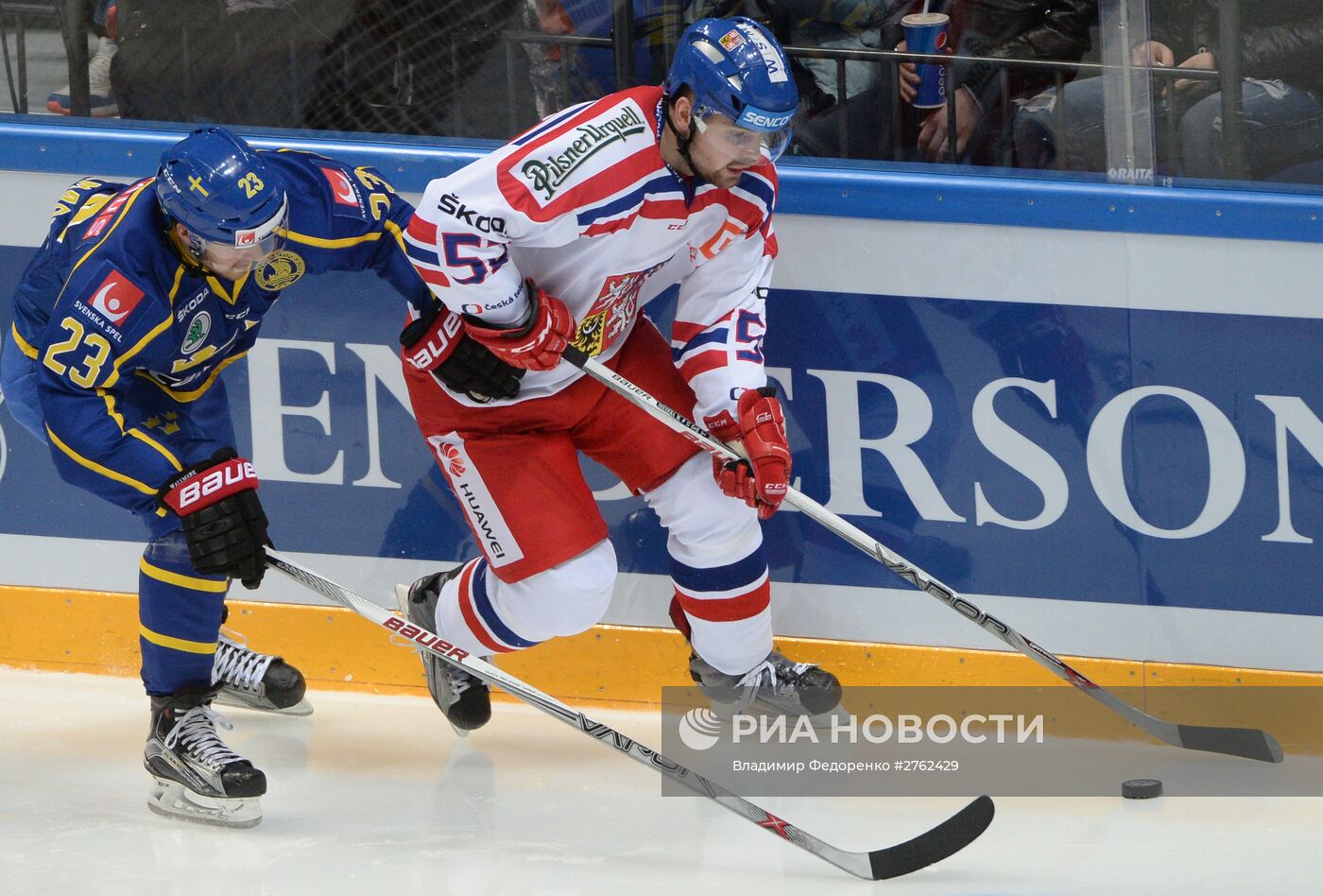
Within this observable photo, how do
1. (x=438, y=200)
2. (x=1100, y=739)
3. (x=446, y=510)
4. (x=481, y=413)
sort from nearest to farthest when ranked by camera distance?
(x=438, y=200), (x=481, y=413), (x=1100, y=739), (x=446, y=510)

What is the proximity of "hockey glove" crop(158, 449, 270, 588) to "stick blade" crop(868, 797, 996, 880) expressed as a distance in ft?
3.95

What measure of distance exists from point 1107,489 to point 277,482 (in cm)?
182

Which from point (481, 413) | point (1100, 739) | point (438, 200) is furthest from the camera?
point (1100, 739)

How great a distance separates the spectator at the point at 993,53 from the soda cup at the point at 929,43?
2 centimetres

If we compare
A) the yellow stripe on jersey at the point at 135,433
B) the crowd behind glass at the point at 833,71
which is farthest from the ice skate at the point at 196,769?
the crowd behind glass at the point at 833,71

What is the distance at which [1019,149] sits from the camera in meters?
3.32

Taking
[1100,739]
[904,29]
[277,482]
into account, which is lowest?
[1100,739]

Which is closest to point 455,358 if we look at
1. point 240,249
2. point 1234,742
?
point 240,249

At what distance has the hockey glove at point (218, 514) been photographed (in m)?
2.83

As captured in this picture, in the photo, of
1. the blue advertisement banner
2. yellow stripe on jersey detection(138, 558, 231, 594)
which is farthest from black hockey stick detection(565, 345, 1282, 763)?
yellow stripe on jersey detection(138, 558, 231, 594)

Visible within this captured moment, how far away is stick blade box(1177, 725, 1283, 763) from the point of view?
3182 millimetres

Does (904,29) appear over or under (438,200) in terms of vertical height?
over

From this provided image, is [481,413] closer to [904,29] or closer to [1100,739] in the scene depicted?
[904,29]

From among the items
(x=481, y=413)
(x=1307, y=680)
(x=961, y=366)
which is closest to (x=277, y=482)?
(x=481, y=413)
